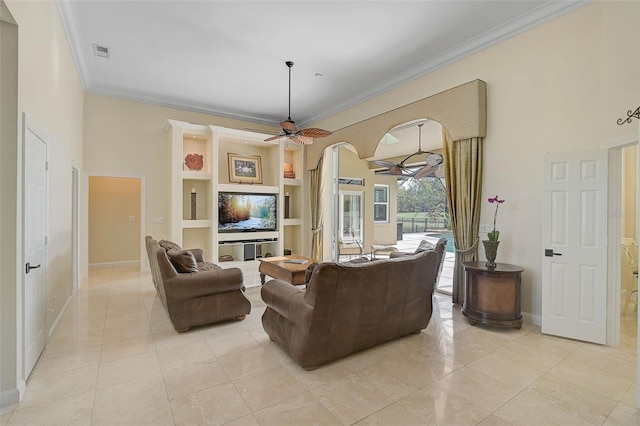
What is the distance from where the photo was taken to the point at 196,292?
11.3ft

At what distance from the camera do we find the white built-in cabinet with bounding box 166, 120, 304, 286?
6.20 m

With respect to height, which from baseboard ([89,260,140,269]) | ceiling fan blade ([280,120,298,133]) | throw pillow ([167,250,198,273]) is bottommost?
baseboard ([89,260,140,269])

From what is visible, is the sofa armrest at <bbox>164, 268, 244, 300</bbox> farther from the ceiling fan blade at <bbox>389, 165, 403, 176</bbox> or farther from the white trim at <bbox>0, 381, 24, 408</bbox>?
the ceiling fan blade at <bbox>389, 165, 403, 176</bbox>

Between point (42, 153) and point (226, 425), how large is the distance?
302 centimetres

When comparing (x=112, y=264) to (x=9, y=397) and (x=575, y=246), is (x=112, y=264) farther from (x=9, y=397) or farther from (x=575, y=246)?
(x=575, y=246)

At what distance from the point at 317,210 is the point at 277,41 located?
3907 mm

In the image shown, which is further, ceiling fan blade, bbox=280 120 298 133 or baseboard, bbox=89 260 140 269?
baseboard, bbox=89 260 140 269

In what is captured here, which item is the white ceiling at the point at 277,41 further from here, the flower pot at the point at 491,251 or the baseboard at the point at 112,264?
the baseboard at the point at 112,264

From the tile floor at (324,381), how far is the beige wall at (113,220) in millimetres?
4280

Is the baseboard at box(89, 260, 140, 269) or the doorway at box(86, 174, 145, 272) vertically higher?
the doorway at box(86, 174, 145, 272)

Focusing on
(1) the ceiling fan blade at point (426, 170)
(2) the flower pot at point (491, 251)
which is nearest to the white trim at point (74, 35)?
(2) the flower pot at point (491, 251)

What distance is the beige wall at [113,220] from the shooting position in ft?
23.2

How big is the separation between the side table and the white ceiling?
295 centimetres

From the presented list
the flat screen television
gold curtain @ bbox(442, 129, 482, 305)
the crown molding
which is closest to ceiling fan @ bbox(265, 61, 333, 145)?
the crown molding
